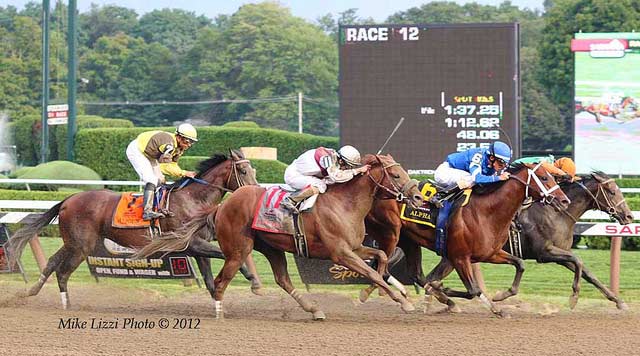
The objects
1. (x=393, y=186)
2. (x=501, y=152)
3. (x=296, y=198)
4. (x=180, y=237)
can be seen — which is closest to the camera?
(x=393, y=186)

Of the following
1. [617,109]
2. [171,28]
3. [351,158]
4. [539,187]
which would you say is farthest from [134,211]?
[171,28]

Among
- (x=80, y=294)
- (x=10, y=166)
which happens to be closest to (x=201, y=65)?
(x=10, y=166)

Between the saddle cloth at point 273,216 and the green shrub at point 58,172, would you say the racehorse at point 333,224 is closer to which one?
the saddle cloth at point 273,216

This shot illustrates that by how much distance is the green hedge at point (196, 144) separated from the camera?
29.2 metres

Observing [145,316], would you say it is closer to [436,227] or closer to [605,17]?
[436,227]

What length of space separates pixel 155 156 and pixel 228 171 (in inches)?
26.6

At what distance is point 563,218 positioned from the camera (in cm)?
977

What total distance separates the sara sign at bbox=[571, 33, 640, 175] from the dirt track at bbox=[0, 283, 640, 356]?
11.2m

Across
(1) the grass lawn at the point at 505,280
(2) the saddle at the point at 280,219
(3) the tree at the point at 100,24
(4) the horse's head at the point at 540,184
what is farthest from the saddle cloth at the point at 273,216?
(3) the tree at the point at 100,24

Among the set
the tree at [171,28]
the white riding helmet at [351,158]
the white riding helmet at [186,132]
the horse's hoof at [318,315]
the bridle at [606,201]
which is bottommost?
the horse's hoof at [318,315]

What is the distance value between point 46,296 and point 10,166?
28.4 m

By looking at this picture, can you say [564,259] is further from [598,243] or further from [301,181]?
[598,243]

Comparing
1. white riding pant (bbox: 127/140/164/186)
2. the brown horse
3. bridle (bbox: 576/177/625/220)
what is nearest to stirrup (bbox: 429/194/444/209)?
the brown horse

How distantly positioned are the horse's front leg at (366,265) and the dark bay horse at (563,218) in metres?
1.46
